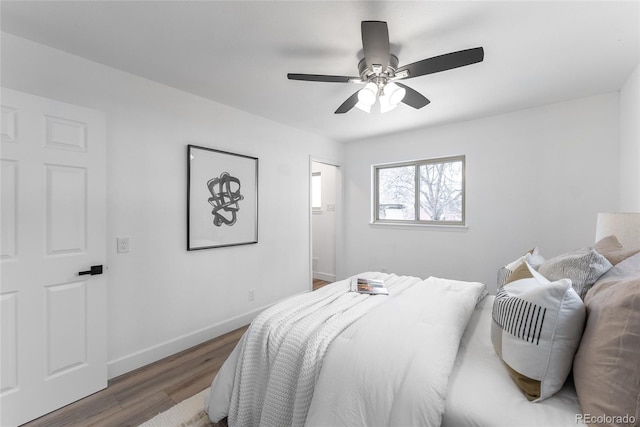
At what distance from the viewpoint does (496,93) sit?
2.65 m

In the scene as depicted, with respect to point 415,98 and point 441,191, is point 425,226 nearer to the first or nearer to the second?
point 441,191

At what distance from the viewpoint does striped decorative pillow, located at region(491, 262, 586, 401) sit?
98cm

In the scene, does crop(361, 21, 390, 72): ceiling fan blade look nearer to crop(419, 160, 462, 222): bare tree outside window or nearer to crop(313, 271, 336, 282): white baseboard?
crop(419, 160, 462, 222): bare tree outside window

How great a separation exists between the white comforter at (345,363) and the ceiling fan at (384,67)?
1.39m

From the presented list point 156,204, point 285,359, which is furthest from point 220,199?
point 285,359

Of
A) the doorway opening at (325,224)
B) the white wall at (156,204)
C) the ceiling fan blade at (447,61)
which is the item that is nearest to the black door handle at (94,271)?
the white wall at (156,204)

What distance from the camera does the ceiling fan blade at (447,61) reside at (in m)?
1.49

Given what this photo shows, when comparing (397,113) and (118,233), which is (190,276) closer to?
(118,233)

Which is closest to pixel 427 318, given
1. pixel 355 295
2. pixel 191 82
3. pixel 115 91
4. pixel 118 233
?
pixel 355 295

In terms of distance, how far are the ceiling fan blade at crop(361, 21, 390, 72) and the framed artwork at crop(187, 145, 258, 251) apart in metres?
1.83

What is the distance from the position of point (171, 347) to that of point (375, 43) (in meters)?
2.90

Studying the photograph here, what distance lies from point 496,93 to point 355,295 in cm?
235

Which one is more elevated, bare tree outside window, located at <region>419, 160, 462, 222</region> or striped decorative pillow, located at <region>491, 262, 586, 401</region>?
bare tree outside window, located at <region>419, 160, 462, 222</region>

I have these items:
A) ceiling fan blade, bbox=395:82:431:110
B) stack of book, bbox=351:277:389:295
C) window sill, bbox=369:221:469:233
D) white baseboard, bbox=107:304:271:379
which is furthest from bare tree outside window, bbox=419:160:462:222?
white baseboard, bbox=107:304:271:379
